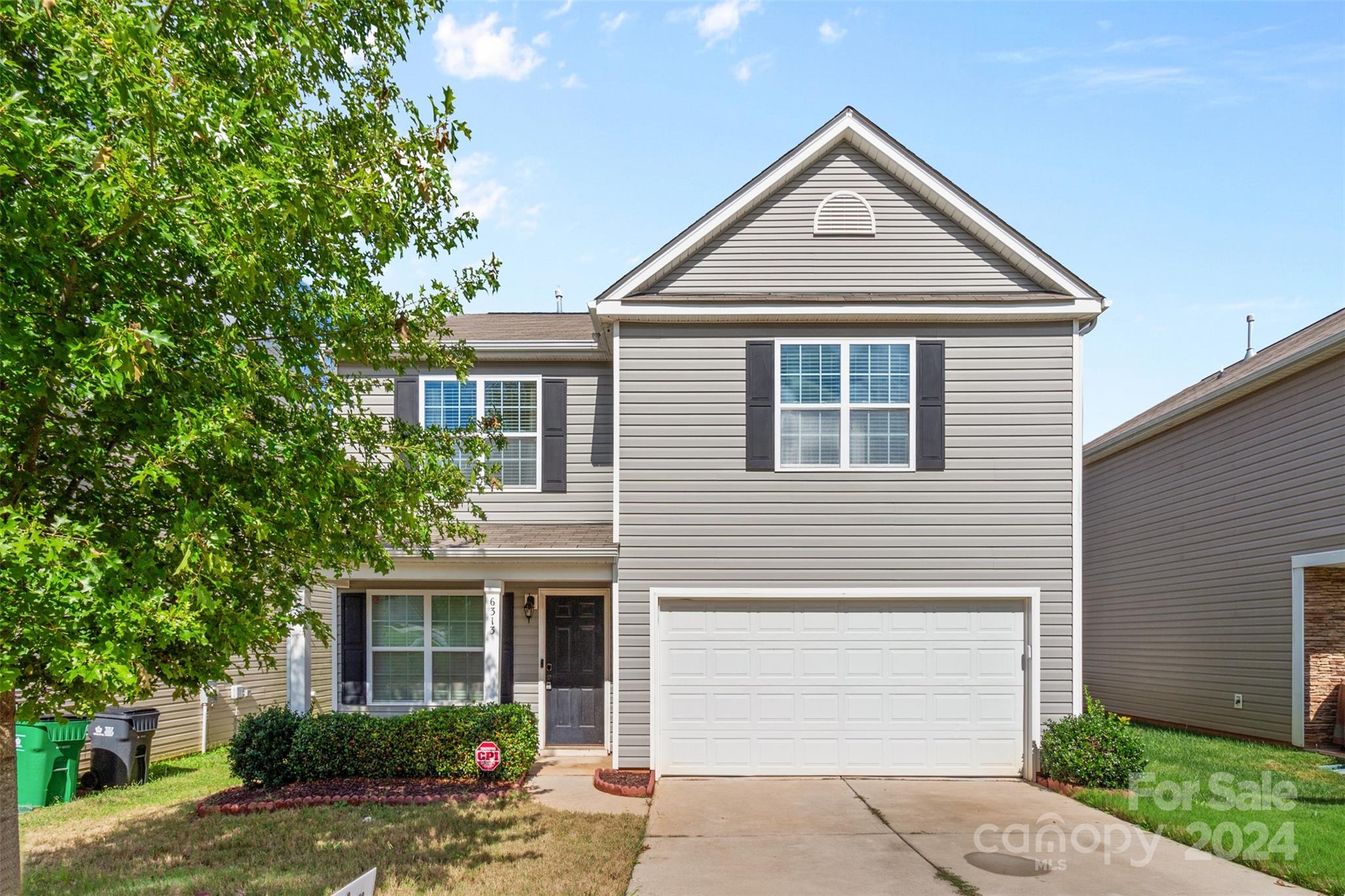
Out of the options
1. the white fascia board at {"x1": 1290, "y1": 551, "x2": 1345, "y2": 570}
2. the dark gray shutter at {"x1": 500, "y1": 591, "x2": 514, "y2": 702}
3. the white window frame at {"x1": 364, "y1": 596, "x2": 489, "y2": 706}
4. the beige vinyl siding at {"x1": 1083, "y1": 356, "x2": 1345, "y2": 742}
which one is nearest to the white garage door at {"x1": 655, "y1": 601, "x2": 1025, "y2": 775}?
the dark gray shutter at {"x1": 500, "y1": 591, "x2": 514, "y2": 702}

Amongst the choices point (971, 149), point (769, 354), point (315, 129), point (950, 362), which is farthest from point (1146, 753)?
point (315, 129)

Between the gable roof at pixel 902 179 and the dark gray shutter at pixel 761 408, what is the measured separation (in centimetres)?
161

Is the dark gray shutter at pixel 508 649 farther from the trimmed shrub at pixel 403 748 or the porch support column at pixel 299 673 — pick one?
the porch support column at pixel 299 673

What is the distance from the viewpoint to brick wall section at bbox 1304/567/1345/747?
12469 mm

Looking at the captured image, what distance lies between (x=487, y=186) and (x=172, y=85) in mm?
4875

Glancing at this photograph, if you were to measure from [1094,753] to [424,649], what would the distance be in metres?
8.48

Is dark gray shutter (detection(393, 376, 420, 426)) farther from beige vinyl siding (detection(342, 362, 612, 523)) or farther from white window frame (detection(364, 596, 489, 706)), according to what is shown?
white window frame (detection(364, 596, 489, 706))

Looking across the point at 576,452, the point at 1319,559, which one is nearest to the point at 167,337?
the point at 576,452

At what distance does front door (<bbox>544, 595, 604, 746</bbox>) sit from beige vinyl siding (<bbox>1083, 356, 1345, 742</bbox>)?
10.0 metres

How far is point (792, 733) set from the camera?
1087 centimetres

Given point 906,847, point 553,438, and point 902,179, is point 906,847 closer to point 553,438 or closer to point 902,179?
point 553,438

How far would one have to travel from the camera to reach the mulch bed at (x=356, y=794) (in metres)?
9.05

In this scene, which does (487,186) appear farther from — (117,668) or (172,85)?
(117,668)

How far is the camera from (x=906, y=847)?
766cm
